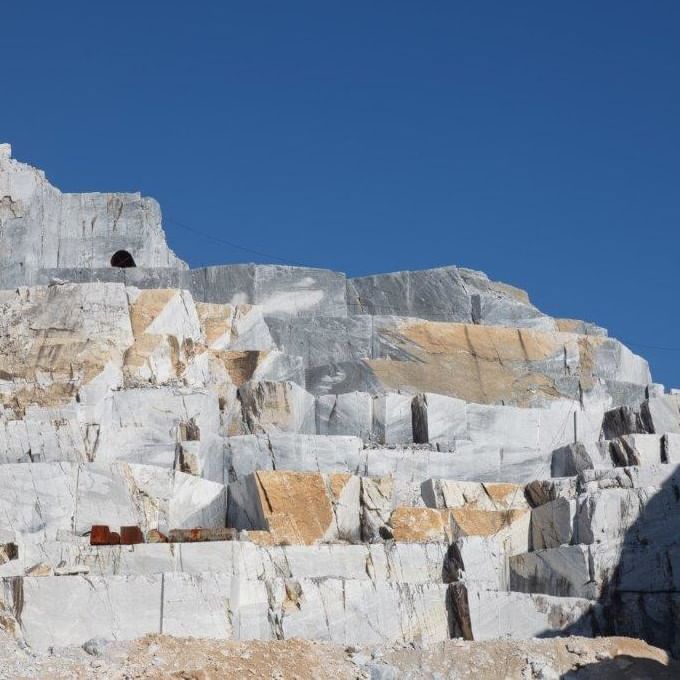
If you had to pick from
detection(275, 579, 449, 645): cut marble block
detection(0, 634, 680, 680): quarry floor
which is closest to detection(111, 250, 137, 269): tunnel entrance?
detection(275, 579, 449, 645): cut marble block

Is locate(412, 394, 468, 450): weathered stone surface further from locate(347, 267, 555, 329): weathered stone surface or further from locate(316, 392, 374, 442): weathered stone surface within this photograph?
locate(347, 267, 555, 329): weathered stone surface

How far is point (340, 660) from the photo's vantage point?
28.4 metres

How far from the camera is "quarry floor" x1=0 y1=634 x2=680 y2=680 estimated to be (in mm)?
26688

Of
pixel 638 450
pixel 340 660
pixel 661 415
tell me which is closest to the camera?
pixel 340 660

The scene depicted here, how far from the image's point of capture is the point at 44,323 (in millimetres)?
38188

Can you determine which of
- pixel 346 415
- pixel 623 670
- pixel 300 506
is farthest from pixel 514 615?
pixel 346 415

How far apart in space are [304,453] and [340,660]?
289 inches

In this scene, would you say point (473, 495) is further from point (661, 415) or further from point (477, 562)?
point (661, 415)

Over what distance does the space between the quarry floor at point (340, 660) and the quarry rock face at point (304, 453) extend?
1.00 metres

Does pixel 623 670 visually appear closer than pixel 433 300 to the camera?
Yes

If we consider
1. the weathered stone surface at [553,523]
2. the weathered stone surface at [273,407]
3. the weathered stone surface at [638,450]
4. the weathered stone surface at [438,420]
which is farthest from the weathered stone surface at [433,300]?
the weathered stone surface at [553,523]

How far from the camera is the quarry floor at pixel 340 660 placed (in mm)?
26688

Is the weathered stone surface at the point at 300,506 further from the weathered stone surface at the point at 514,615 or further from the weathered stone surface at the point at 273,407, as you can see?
the weathered stone surface at the point at 514,615

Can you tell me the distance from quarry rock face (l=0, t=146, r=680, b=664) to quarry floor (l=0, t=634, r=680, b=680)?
100 cm
